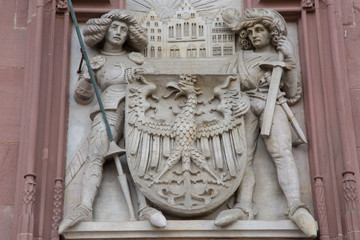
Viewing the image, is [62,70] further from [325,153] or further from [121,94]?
[325,153]

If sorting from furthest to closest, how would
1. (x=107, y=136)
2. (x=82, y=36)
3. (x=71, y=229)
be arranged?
(x=82, y=36)
(x=107, y=136)
(x=71, y=229)

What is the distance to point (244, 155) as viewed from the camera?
29.5 feet

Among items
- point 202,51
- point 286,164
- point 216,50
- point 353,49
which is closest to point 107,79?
point 202,51

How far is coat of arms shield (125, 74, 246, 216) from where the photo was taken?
881 centimetres

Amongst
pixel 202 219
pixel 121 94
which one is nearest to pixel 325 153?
pixel 202 219

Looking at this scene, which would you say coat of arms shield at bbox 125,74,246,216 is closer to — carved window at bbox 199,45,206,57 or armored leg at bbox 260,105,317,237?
armored leg at bbox 260,105,317,237

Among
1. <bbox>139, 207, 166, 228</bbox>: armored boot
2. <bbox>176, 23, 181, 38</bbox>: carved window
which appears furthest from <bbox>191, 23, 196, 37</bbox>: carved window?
<bbox>139, 207, 166, 228</bbox>: armored boot

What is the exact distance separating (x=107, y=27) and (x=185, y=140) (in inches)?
60.1

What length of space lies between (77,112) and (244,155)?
1.78m

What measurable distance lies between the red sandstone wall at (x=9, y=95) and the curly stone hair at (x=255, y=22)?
2191 mm

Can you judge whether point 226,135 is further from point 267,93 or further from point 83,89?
point 83,89

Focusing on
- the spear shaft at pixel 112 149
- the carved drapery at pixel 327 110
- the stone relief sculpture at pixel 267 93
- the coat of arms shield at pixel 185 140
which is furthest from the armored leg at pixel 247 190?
the spear shaft at pixel 112 149

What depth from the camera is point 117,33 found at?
969 centimetres

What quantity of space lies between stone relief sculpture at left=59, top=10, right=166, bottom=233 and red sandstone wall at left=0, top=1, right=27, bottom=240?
0.62 m
